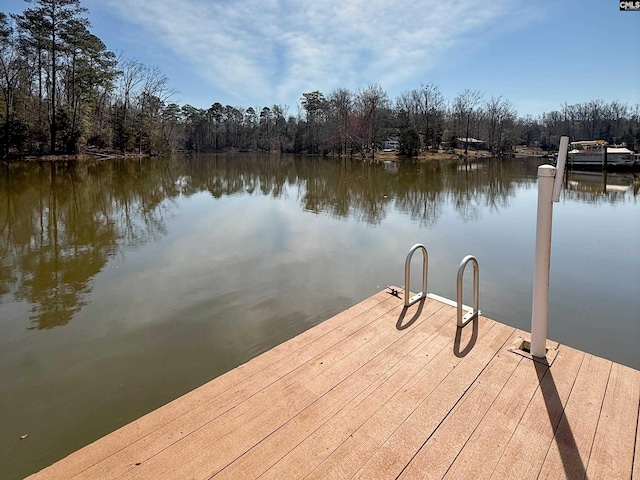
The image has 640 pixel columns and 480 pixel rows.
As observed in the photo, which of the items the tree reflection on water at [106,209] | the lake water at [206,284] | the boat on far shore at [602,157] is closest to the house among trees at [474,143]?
the boat on far shore at [602,157]

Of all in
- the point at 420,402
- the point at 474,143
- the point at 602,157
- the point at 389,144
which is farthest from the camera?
the point at 474,143

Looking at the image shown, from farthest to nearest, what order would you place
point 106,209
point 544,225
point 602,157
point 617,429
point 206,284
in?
point 602,157, point 106,209, point 206,284, point 544,225, point 617,429

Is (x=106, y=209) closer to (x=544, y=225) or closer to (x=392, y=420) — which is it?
(x=392, y=420)

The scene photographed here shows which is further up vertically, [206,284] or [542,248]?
[542,248]

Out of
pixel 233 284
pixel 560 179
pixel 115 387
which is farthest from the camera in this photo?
pixel 233 284

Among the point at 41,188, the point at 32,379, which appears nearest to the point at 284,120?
the point at 41,188

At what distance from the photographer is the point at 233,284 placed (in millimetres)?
4562

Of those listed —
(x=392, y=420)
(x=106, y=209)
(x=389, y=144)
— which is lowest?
(x=392, y=420)

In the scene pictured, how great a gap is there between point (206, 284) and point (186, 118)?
61.4 m

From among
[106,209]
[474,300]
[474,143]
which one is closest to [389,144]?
[474,143]

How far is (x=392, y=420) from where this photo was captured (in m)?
1.90

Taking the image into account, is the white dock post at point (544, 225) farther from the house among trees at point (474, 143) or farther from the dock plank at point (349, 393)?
the house among trees at point (474, 143)

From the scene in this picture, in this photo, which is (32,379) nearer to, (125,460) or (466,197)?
(125,460)

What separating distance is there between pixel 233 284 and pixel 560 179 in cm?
349
